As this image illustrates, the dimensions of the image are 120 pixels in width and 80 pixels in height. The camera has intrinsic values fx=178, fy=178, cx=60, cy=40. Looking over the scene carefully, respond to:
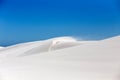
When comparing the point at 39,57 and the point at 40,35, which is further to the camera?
the point at 40,35

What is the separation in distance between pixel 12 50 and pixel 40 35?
0.24 m

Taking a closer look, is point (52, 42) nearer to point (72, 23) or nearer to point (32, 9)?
point (72, 23)

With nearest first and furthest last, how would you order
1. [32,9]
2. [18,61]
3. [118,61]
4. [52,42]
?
[118,61], [18,61], [52,42], [32,9]

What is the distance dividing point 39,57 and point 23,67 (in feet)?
0.46

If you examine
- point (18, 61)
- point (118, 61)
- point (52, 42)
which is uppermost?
point (52, 42)

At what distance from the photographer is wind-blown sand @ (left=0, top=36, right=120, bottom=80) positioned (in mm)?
779

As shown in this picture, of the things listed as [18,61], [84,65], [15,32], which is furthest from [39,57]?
[15,32]

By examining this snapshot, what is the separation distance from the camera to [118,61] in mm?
844

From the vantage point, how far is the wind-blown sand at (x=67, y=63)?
78 cm

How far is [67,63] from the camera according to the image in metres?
0.90

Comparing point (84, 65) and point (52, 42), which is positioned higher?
point (52, 42)

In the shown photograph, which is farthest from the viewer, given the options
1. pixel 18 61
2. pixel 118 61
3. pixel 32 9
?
pixel 32 9

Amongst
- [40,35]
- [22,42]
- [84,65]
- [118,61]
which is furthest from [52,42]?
[118,61]

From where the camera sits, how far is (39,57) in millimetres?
1014
